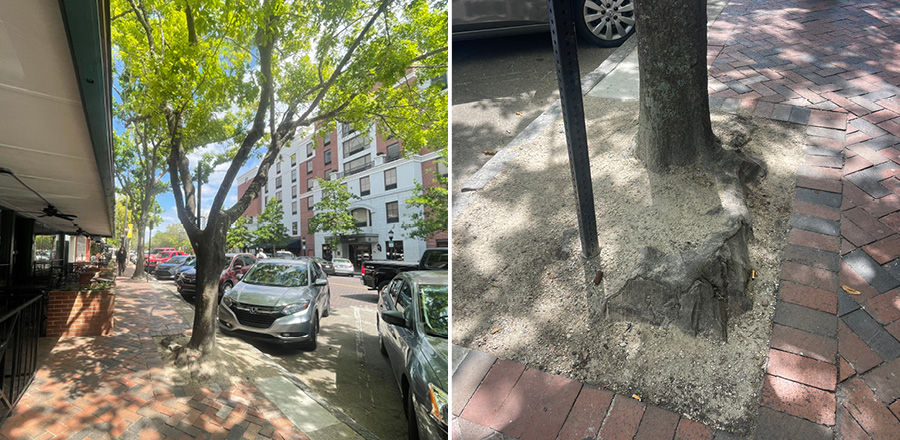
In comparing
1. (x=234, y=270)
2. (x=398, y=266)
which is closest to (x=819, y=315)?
(x=398, y=266)

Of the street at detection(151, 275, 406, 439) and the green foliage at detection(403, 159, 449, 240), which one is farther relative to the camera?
the street at detection(151, 275, 406, 439)

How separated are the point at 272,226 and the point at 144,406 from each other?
2.79 feet

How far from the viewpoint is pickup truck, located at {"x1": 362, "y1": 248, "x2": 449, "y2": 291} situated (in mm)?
1664

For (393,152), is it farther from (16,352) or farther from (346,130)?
(16,352)

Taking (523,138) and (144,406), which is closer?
(144,406)

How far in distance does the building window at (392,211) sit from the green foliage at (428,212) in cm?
4

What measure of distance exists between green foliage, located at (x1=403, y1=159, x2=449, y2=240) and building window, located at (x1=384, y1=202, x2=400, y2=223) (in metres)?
0.04

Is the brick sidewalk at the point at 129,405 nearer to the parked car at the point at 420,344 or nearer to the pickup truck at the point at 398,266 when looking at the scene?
the parked car at the point at 420,344

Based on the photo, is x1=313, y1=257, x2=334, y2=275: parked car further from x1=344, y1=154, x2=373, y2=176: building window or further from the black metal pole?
the black metal pole

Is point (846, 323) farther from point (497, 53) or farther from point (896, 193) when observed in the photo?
point (497, 53)

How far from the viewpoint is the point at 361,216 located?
174 centimetres

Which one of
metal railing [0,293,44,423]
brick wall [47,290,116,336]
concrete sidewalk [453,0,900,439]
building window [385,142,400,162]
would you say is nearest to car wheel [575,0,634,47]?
concrete sidewalk [453,0,900,439]

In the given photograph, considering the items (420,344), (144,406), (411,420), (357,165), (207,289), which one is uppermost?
(357,165)

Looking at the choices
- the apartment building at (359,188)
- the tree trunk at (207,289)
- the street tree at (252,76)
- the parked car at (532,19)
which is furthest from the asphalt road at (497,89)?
the tree trunk at (207,289)
